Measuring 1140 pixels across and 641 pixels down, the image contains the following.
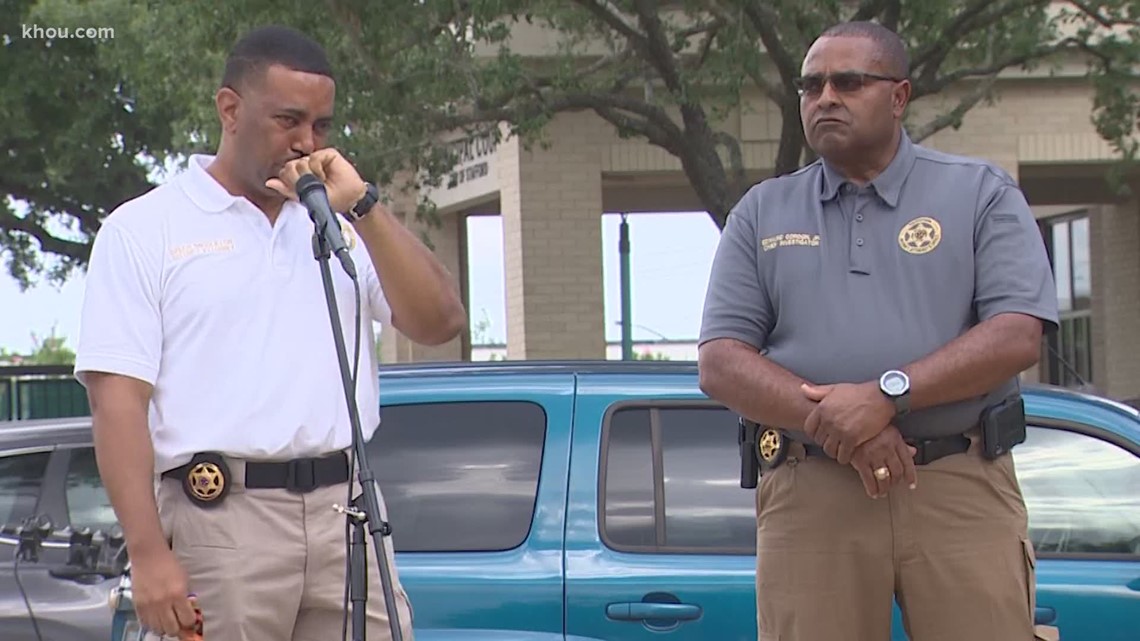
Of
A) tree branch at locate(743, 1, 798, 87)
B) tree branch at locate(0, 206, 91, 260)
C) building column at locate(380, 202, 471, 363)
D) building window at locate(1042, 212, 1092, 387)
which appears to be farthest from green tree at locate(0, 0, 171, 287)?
building window at locate(1042, 212, 1092, 387)

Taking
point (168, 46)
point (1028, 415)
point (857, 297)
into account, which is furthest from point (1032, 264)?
point (168, 46)

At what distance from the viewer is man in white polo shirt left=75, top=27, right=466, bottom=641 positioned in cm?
308

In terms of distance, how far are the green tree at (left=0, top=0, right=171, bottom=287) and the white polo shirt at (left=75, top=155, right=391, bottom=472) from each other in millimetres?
15215

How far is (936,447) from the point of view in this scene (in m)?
3.36

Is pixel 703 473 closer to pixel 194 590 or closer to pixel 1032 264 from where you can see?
pixel 1032 264

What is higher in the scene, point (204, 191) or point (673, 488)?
point (204, 191)

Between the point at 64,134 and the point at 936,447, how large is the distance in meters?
17.9

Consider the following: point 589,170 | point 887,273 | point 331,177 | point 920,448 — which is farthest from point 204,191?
point 589,170

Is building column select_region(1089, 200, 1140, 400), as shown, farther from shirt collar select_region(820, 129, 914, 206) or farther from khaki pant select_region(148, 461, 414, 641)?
khaki pant select_region(148, 461, 414, 641)

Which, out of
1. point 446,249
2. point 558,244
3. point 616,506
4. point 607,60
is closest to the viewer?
point 616,506

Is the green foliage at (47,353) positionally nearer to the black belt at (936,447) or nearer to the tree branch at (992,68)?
the tree branch at (992,68)

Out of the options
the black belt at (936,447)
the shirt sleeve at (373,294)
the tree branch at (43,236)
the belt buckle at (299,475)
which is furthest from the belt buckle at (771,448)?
the tree branch at (43,236)

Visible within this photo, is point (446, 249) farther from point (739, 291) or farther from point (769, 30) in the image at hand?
point (739, 291)

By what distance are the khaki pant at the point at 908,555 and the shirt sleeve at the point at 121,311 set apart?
53.4 inches
